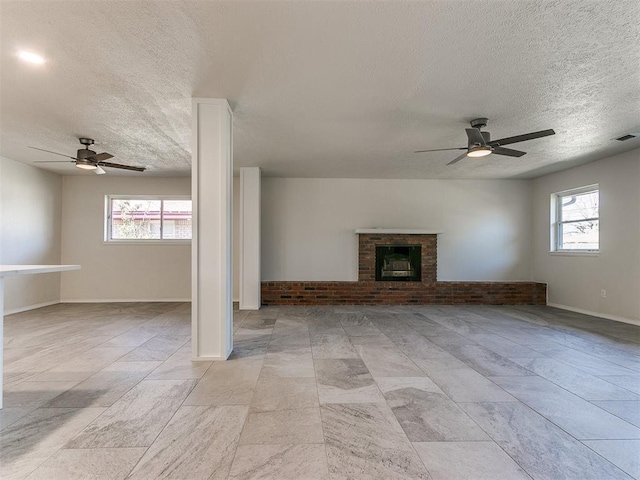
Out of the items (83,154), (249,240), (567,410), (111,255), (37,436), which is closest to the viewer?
(37,436)

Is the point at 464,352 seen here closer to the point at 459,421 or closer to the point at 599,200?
the point at 459,421

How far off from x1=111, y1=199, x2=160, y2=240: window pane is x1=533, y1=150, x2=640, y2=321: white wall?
8.03m

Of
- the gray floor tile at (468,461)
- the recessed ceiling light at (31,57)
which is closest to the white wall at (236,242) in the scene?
the recessed ceiling light at (31,57)

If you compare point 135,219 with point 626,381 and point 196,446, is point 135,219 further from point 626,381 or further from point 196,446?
point 626,381

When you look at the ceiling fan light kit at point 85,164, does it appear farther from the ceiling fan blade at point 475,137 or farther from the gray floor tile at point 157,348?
the ceiling fan blade at point 475,137

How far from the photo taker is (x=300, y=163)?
18.3 feet

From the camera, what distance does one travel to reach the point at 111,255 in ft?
21.6

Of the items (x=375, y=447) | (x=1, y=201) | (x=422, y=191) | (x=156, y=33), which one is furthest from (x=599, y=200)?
(x=1, y=201)

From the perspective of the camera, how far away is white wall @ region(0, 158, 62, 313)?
5.24 meters

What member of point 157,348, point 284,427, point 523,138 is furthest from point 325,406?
point 523,138

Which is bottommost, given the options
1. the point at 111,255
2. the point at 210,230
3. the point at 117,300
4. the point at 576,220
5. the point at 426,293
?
the point at 117,300

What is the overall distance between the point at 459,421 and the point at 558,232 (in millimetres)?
5860

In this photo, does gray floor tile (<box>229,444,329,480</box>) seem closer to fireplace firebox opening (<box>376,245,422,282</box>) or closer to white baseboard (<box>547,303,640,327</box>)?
fireplace firebox opening (<box>376,245,422,282</box>)

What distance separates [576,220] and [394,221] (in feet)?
10.6
